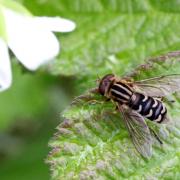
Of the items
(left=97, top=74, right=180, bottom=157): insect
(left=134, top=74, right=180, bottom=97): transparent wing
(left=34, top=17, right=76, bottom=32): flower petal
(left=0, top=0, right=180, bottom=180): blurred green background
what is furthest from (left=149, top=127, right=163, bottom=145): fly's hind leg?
(left=34, top=17, right=76, bottom=32): flower petal

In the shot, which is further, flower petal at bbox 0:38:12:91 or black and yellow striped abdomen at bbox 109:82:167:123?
black and yellow striped abdomen at bbox 109:82:167:123

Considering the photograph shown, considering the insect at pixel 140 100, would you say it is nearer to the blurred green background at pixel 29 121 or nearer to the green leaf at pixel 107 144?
the green leaf at pixel 107 144

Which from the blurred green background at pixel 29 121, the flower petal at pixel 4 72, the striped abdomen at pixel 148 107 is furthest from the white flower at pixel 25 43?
the blurred green background at pixel 29 121

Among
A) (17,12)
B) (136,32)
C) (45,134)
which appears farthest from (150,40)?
(45,134)

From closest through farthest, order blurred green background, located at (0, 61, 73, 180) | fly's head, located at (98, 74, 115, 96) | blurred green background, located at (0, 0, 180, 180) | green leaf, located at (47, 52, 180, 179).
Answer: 1. green leaf, located at (47, 52, 180, 179)
2. fly's head, located at (98, 74, 115, 96)
3. blurred green background, located at (0, 0, 180, 180)
4. blurred green background, located at (0, 61, 73, 180)

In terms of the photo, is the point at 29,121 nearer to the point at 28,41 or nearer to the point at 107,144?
the point at 107,144

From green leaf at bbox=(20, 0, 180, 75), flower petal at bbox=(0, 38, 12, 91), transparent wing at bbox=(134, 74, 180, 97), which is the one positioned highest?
green leaf at bbox=(20, 0, 180, 75)

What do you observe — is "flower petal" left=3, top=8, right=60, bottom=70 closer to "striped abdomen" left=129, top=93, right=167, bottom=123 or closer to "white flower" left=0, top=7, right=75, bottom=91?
"white flower" left=0, top=7, right=75, bottom=91
